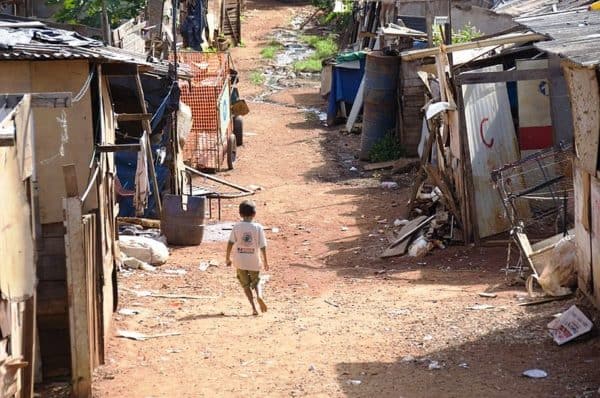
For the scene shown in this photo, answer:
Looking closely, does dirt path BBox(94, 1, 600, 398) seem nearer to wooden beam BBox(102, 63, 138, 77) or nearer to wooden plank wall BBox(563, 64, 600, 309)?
wooden plank wall BBox(563, 64, 600, 309)

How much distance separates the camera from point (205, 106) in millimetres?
20203

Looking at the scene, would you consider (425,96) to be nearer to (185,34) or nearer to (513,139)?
(513,139)

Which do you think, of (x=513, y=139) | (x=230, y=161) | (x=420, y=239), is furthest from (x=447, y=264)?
(x=230, y=161)

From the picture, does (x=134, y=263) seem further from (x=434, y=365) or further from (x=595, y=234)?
(x=595, y=234)

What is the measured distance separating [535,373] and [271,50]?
30.3 meters

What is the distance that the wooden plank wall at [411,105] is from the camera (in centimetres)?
2019

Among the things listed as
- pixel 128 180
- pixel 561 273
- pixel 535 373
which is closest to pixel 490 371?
pixel 535 373

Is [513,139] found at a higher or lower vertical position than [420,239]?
higher

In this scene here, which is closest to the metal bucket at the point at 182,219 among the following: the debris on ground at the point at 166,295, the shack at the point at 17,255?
the debris on ground at the point at 166,295

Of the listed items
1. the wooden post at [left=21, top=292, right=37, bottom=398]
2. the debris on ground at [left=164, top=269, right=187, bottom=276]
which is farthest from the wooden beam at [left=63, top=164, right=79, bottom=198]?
the debris on ground at [left=164, top=269, right=187, bottom=276]

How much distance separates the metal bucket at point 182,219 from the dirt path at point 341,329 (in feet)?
0.77

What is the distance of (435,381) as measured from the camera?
8.34m

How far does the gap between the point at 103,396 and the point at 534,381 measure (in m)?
3.37

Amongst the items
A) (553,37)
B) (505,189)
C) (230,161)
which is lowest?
(230,161)
